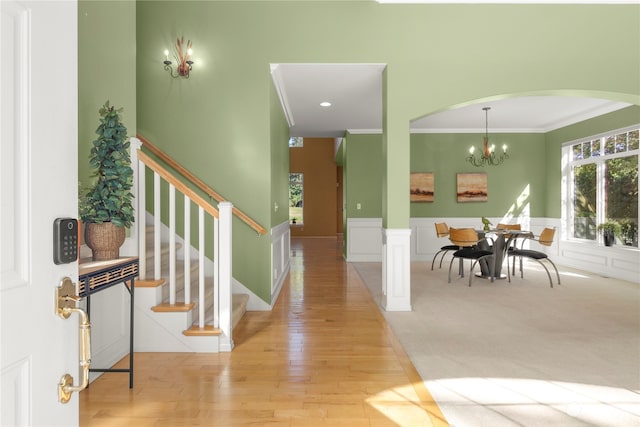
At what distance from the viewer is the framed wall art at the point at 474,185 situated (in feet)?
27.2

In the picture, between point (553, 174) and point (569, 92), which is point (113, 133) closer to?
point (569, 92)

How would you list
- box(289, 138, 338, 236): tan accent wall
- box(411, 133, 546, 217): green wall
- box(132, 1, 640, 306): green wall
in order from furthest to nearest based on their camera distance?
box(289, 138, 338, 236): tan accent wall
box(411, 133, 546, 217): green wall
box(132, 1, 640, 306): green wall

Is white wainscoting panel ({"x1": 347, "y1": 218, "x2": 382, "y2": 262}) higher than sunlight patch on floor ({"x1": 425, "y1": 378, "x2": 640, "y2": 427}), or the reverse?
white wainscoting panel ({"x1": 347, "y1": 218, "x2": 382, "y2": 262})

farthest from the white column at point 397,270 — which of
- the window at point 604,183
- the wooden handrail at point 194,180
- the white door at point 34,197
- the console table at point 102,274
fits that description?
the window at point 604,183

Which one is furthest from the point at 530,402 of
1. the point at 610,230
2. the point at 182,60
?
the point at 610,230

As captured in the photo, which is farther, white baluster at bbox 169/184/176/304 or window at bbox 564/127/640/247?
window at bbox 564/127/640/247

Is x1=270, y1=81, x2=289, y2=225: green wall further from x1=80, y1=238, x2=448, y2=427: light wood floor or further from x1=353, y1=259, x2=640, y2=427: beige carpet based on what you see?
x1=353, y1=259, x2=640, y2=427: beige carpet

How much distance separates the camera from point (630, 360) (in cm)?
294

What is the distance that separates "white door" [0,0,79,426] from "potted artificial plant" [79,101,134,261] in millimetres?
1623

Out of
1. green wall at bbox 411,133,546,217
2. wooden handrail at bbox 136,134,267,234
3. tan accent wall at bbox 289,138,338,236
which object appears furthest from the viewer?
tan accent wall at bbox 289,138,338,236

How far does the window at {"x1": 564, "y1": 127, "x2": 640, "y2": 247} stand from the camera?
601 cm

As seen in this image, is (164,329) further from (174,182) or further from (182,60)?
(182,60)

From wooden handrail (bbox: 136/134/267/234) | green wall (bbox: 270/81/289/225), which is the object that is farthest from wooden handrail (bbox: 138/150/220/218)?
green wall (bbox: 270/81/289/225)

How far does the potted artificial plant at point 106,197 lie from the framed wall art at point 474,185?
736cm
